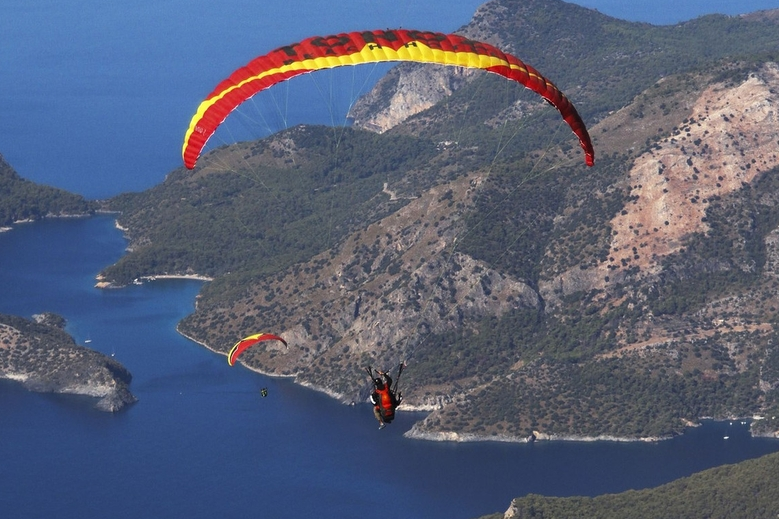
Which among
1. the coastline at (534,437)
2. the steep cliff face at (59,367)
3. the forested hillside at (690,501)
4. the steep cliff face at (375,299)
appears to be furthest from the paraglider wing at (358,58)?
the steep cliff face at (59,367)

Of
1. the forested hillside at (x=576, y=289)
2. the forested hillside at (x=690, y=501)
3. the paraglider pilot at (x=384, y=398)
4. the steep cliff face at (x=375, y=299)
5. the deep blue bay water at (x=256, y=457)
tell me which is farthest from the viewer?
the steep cliff face at (x=375, y=299)

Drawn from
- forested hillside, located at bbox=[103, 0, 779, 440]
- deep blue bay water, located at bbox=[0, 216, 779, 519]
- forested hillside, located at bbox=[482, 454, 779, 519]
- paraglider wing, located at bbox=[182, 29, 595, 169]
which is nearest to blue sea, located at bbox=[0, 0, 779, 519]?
deep blue bay water, located at bbox=[0, 216, 779, 519]

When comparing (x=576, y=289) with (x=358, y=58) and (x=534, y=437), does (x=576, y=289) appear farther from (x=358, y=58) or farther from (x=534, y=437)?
(x=358, y=58)

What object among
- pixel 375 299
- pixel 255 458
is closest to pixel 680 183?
pixel 375 299

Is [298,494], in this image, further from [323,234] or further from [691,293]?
[323,234]

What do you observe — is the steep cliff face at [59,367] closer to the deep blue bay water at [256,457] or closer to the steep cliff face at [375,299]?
the deep blue bay water at [256,457]

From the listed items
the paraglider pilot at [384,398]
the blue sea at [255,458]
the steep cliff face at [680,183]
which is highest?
the steep cliff face at [680,183]

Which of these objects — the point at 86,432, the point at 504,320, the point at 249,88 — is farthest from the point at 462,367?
the point at 249,88
